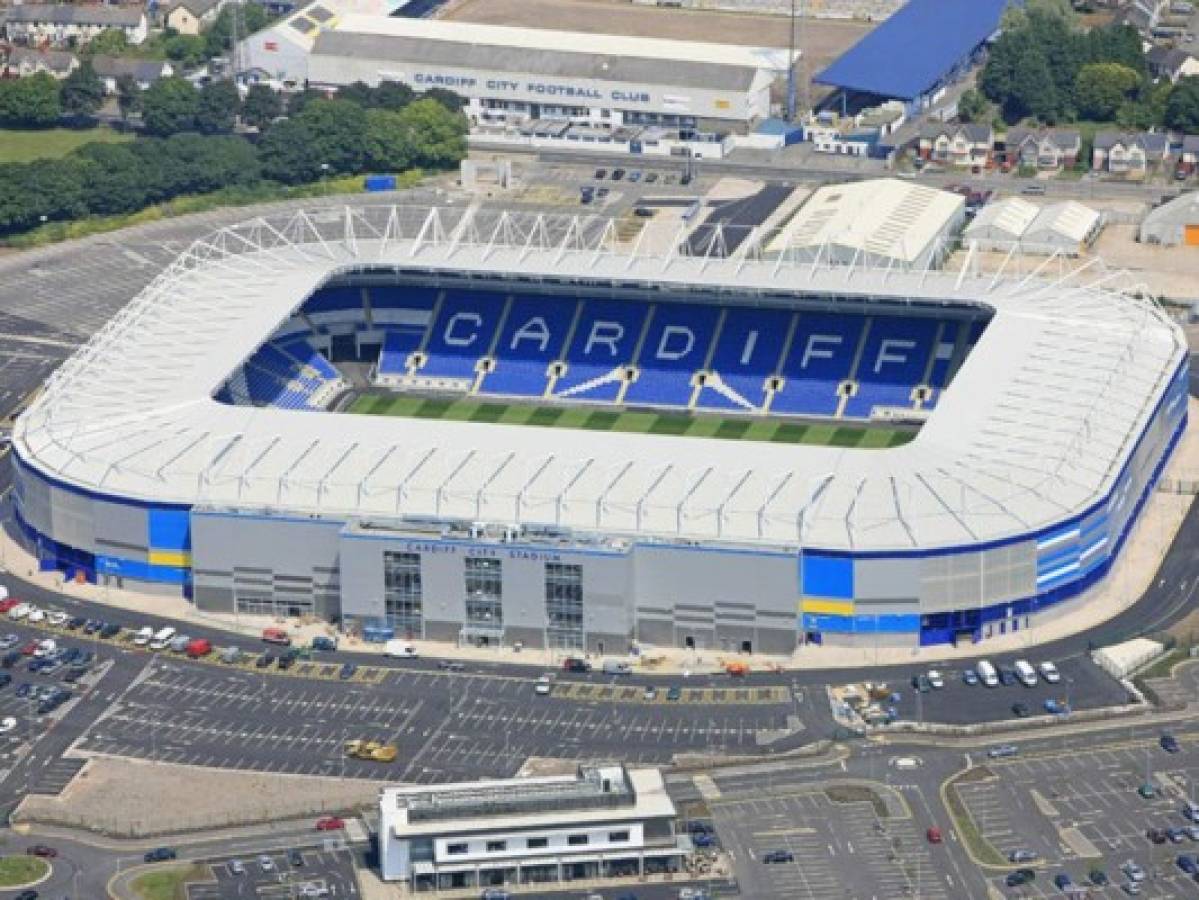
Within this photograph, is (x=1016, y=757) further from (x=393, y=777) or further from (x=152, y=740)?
(x=152, y=740)

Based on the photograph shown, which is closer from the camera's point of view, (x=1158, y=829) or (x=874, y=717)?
(x=1158, y=829)

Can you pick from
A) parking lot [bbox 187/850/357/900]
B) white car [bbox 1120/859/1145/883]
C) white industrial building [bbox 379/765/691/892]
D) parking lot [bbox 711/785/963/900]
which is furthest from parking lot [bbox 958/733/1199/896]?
parking lot [bbox 187/850/357/900]

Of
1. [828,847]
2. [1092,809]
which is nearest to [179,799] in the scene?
[828,847]

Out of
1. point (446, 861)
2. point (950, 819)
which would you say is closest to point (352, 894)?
point (446, 861)

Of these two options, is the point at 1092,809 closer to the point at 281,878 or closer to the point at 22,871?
the point at 281,878

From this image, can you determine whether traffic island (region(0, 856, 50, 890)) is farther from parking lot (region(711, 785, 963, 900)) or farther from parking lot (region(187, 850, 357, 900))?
parking lot (region(711, 785, 963, 900))

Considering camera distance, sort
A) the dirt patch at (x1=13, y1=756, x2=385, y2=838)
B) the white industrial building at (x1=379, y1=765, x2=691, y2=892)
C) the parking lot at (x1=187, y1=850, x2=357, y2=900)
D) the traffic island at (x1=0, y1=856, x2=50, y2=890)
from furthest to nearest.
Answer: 1. the dirt patch at (x1=13, y1=756, x2=385, y2=838)
2. the traffic island at (x1=0, y1=856, x2=50, y2=890)
3. the white industrial building at (x1=379, y1=765, x2=691, y2=892)
4. the parking lot at (x1=187, y1=850, x2=357, y2=900)
